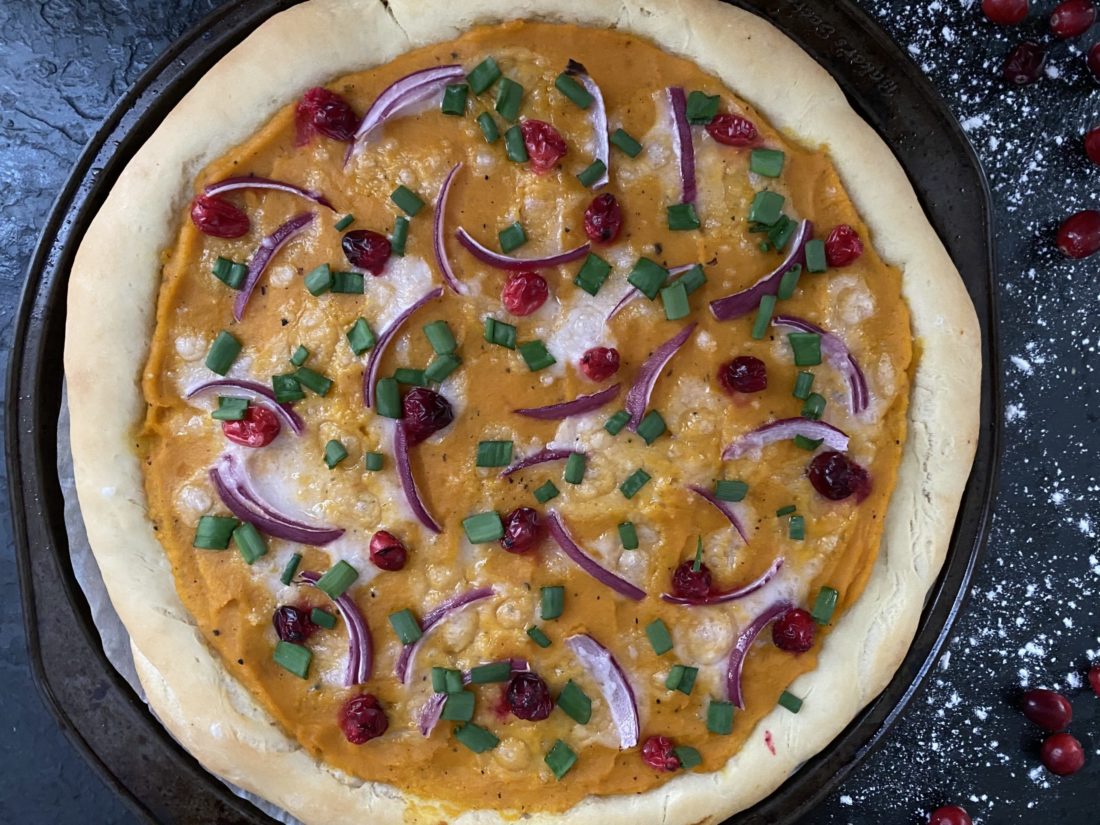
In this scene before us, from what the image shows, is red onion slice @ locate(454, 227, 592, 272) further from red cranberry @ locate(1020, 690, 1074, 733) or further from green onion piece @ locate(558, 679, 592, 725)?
red cranberry @ locate(1020, 690, 1074, 733)

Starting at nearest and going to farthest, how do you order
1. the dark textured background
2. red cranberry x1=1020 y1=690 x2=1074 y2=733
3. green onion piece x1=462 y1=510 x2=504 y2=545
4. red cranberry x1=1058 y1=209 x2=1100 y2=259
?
green onion piece x1=462 y1=510 x2=504 y2=545 → the dark textured background → red cranberry x1=1058 y1=209 x2=1100 y2=259 → red cranberry x1=1020 y1=690 x2=1074 y2=733

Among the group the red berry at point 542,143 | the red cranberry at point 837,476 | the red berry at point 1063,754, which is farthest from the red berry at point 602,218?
the red berry at point 1063,754

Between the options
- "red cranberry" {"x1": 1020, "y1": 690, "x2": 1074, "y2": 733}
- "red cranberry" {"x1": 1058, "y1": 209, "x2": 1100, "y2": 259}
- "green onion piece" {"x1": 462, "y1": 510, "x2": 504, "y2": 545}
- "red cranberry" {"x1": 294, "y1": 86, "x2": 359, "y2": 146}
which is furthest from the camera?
"red cranberry" {"x1": 1020, "y1": 690, "x2": 1074, "y2": 733}

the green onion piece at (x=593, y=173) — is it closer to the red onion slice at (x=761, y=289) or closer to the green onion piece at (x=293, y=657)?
the red onion slice at (x=761, y=289)

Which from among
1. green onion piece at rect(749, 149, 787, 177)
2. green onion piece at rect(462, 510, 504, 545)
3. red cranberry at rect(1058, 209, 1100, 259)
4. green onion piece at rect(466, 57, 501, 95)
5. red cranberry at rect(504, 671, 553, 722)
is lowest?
red cranberry at rect(504, 671, 553, 722)

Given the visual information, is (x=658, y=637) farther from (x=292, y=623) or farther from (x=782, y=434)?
(x=292, y=623)

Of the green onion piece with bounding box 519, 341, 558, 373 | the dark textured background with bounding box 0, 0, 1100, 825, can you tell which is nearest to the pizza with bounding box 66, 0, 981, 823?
the green onion piece with bounding box 519, 341, 558, 373
